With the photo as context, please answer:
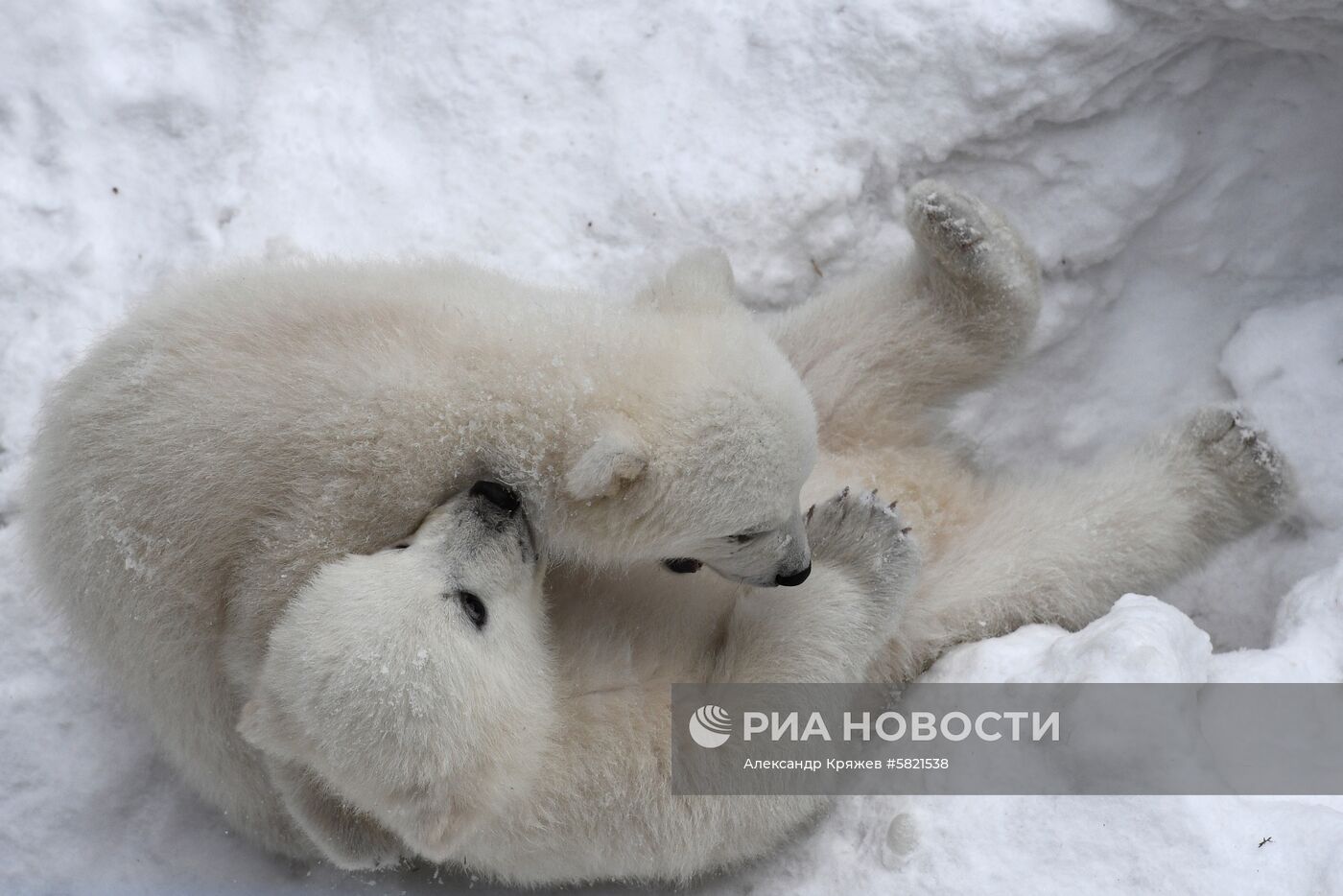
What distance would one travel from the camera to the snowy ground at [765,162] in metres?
4.29

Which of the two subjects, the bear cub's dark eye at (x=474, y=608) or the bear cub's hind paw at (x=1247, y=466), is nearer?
Result: the bear cub's dark eye at (x=474, y=608)

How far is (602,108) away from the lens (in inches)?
179

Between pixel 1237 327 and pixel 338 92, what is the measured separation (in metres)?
3.58

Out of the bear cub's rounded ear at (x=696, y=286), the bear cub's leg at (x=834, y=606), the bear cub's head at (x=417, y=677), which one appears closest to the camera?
the bear cub's head at (x=417, y=677)

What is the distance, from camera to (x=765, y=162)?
4449 mm

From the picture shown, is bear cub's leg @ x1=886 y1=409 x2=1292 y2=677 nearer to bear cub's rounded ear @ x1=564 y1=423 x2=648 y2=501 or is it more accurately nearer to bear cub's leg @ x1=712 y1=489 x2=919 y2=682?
bear cub's leg @ x1=712 y1=489 x2=919 y2=682

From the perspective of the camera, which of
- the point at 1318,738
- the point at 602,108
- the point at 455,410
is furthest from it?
the point at 602,108

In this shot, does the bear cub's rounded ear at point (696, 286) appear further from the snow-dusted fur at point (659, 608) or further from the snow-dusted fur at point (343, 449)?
the snow-dusted fur at point (659, 608)

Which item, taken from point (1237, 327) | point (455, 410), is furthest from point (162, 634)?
point (1237, 327)

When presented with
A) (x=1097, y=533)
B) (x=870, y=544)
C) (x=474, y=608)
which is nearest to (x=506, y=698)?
(x=474, y=608)

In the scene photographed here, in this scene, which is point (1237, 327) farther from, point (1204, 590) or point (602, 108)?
point (602, 108)

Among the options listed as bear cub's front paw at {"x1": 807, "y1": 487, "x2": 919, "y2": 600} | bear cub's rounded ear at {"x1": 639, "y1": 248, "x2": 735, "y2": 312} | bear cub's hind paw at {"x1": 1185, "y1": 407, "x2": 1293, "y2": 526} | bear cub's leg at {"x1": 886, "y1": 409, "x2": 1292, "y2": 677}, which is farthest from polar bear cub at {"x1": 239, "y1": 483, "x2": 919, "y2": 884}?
bear cub's hind paw at {"x1": 1185, "y1": 407, "x2": 1293, "y2": 526}

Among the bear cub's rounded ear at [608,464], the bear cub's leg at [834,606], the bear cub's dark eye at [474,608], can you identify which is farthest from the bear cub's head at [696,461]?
the bear cub's dark eye at [474,608]

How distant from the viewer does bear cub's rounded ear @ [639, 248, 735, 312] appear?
3.40 m
